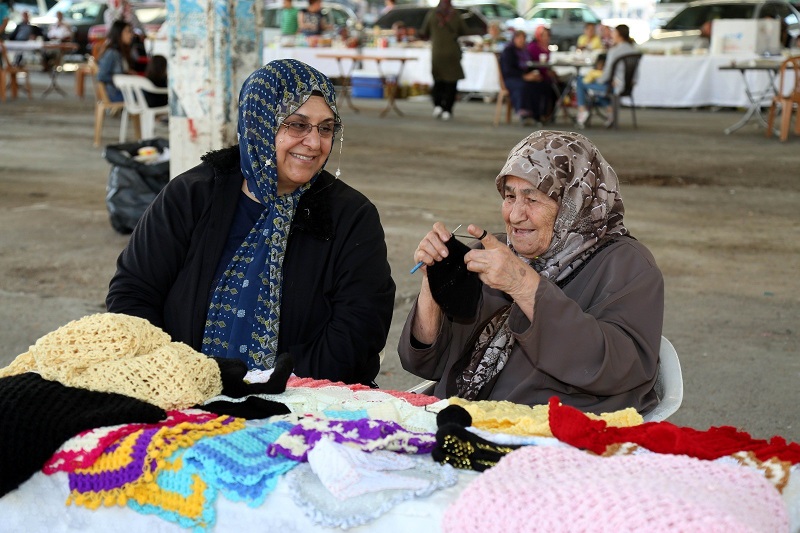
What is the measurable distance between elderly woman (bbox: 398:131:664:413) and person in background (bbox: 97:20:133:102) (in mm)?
10109

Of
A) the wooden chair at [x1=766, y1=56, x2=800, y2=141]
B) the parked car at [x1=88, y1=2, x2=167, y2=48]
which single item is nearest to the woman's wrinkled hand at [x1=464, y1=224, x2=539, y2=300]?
the wooden chair at [x1=766, y1=56, x2=800, y2=141]

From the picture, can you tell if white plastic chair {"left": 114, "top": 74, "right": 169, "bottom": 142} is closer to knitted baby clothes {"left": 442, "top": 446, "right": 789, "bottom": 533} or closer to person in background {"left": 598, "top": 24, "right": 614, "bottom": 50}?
person in background {"left": 598, "top": 24, "right": 614, "bottom": 50}

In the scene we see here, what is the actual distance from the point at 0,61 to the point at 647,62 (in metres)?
11.3

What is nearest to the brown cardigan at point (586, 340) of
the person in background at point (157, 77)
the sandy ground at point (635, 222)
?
the sandy ground at point (635, 222)

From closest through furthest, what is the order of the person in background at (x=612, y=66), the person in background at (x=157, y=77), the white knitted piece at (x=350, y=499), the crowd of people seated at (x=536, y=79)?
1. the white knitted piece at (x=350, y=499)
2. the person in background at (x=157, y=77)
3. the person in background at (x=612, y=66)
4. the crowd of people seated at (x=536, y=79)

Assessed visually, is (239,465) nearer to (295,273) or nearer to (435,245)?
(435,245)

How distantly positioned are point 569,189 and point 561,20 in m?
21.6

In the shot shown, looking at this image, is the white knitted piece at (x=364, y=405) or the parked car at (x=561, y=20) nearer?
the white knitted piece at (x=364, y=405)

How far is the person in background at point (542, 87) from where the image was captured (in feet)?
47.8

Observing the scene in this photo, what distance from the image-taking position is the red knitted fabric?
1.83 meters

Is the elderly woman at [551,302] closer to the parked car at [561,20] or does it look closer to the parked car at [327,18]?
the parked car at [561,20]

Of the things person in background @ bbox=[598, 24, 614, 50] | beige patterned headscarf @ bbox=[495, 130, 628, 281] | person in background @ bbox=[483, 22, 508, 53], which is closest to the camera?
beige patterned headscarf @ bbox=[495, 130, 628, 281]

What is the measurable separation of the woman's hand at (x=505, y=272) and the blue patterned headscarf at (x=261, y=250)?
2.45 ft

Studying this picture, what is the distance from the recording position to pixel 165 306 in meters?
2.97
